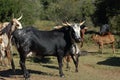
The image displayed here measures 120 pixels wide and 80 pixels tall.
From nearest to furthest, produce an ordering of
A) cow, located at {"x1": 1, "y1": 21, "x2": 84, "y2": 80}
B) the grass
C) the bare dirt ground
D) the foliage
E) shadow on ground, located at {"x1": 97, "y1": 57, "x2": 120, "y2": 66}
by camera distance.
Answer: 1. cow, located at {"x1": 1, "y1": 21, "x2": 84, "y2": 80}
2. the bare dirt ground
3. the grass
4. shadow on ground, located at {"x1": 97, "y1": 57, "x2": 120, "y2": 66}
5. the foliage

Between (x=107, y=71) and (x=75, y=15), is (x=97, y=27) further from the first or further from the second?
(x=107, y=71)

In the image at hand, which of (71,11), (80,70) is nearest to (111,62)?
(80,70)

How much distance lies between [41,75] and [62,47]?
1.41 metres

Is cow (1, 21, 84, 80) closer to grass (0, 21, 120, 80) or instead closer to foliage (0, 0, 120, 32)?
grass (0, 21, 120, 80)

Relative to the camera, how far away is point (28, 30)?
14.9 metres

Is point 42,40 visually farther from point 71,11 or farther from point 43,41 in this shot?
point 71,11

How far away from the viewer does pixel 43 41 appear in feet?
49.3

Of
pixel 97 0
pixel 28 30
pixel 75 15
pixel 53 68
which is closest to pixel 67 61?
pixel 53 68

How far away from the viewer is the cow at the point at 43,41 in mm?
14547

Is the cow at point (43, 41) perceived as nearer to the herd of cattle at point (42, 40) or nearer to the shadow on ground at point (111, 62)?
the herd of cattle at point (42, 40)

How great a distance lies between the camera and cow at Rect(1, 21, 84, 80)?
14.5 m

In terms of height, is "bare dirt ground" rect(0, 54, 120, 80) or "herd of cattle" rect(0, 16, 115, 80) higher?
"herd of cattle" rect(0, 16, 115, 80)

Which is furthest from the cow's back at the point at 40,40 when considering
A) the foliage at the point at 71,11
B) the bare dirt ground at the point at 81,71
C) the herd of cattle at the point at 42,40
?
the foliage at the point at 71,11

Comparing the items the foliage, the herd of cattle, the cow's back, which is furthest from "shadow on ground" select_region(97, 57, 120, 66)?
the foliage
